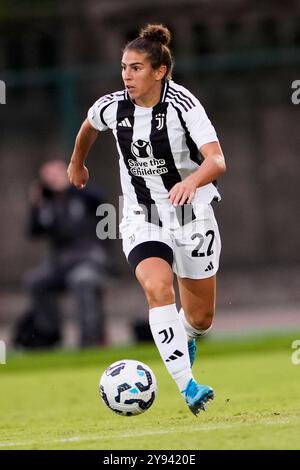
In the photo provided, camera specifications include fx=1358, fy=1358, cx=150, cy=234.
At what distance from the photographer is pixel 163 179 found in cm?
782

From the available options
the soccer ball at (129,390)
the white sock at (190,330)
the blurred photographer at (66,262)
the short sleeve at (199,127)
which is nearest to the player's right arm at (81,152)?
the short sleeve at (199,127)

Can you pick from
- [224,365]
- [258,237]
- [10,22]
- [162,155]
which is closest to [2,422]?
[162,155]

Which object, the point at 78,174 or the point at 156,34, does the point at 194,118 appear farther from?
the point at 78,174

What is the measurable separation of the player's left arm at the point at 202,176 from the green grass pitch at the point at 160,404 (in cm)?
121

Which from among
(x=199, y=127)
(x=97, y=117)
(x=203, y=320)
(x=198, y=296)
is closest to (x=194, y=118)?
(x=199, y=127)

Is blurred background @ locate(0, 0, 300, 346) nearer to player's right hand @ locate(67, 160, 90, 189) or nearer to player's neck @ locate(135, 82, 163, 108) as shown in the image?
player's right hand @ locate(67, 160, 90, 189)

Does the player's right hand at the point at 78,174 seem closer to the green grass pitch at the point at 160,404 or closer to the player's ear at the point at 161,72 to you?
the player's ear at the point at 161,72

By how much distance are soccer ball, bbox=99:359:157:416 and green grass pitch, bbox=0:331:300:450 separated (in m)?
0.11

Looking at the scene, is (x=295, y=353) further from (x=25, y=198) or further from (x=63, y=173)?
(x=25, y=198)

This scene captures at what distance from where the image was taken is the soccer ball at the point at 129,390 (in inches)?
296

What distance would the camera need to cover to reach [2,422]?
8328 millimetres

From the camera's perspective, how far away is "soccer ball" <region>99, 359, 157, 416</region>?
24.6 ft

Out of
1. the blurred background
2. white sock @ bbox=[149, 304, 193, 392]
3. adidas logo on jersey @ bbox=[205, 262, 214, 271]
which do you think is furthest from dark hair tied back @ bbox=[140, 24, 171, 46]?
the blurred background

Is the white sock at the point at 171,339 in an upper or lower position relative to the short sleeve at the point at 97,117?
lower
